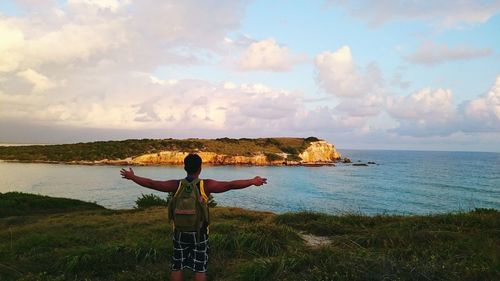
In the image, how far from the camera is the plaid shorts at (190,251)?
20.0ft

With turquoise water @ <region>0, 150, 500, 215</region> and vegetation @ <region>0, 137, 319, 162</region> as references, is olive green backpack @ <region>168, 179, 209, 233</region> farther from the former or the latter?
vegetation @ <region>0, 137, 319, 162</region>

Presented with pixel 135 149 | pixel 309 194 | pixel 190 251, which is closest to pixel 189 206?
pixel 190 251

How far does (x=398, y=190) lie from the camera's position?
62.8 meters

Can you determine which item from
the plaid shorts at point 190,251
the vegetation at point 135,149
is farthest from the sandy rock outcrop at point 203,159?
the plaid shorts at point 190,251

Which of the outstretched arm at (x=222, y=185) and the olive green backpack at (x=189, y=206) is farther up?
the outstretched arm at (x=222, y=185)

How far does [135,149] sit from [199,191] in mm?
117053

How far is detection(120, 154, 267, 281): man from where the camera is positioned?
5980 mm

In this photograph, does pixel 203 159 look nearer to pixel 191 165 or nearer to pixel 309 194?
pixel 309 194

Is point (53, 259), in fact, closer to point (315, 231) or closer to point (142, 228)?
point (142, 228)

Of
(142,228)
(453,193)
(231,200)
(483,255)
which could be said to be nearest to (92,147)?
(231,200)

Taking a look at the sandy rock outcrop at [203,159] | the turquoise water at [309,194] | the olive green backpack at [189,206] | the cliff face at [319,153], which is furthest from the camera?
the cliff face at [319,153]

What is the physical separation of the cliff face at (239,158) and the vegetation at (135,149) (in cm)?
242

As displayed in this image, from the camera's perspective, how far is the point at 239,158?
122 m

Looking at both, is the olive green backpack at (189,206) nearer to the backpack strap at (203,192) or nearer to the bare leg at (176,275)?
the backpack strap at (203,192)
